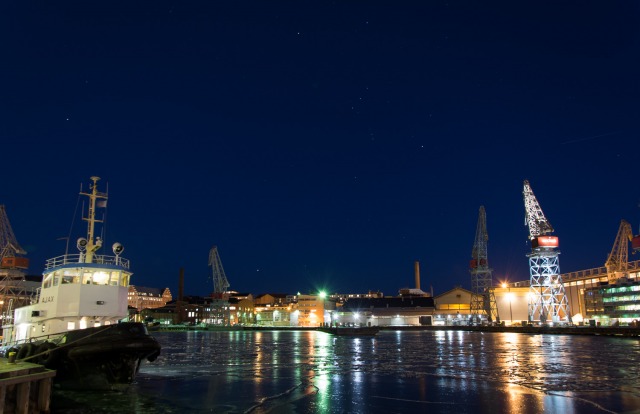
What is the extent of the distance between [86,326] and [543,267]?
130618mm

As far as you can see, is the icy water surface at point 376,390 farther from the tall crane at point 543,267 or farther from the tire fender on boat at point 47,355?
the tall crane at point 543,267

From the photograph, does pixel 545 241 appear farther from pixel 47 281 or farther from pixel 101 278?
pixel 47 281

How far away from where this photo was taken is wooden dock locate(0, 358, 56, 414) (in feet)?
61.2

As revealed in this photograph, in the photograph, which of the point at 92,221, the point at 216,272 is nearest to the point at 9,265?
the point at 216,272

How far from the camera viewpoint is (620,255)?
145375mm

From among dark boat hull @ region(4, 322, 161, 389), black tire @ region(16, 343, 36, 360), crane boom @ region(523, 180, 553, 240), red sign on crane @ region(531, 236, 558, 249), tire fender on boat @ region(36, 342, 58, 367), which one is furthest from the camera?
crane boom @ region(523, 180, 553, 240)

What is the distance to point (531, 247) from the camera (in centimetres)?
13512

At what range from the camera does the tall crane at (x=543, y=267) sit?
435ft

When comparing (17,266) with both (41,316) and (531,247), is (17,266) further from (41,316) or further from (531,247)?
(531,247)

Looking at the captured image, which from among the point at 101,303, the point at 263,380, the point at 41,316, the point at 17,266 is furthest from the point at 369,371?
→ the point at 17,266

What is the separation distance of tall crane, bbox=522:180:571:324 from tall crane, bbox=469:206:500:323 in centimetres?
1237

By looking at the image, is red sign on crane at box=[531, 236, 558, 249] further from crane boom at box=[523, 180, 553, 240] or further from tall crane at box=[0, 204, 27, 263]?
tall crane at box=[0, 204, 27, 263]

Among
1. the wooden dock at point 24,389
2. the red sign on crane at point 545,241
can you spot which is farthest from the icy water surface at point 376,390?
the red sign on crane at point 545,241

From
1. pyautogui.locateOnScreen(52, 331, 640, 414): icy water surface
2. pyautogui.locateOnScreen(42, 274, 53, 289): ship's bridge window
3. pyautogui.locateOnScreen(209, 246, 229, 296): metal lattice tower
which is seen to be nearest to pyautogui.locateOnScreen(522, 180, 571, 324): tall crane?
pyautogui.locateOnScreen(52, 331, 640, 414): icy water surface
